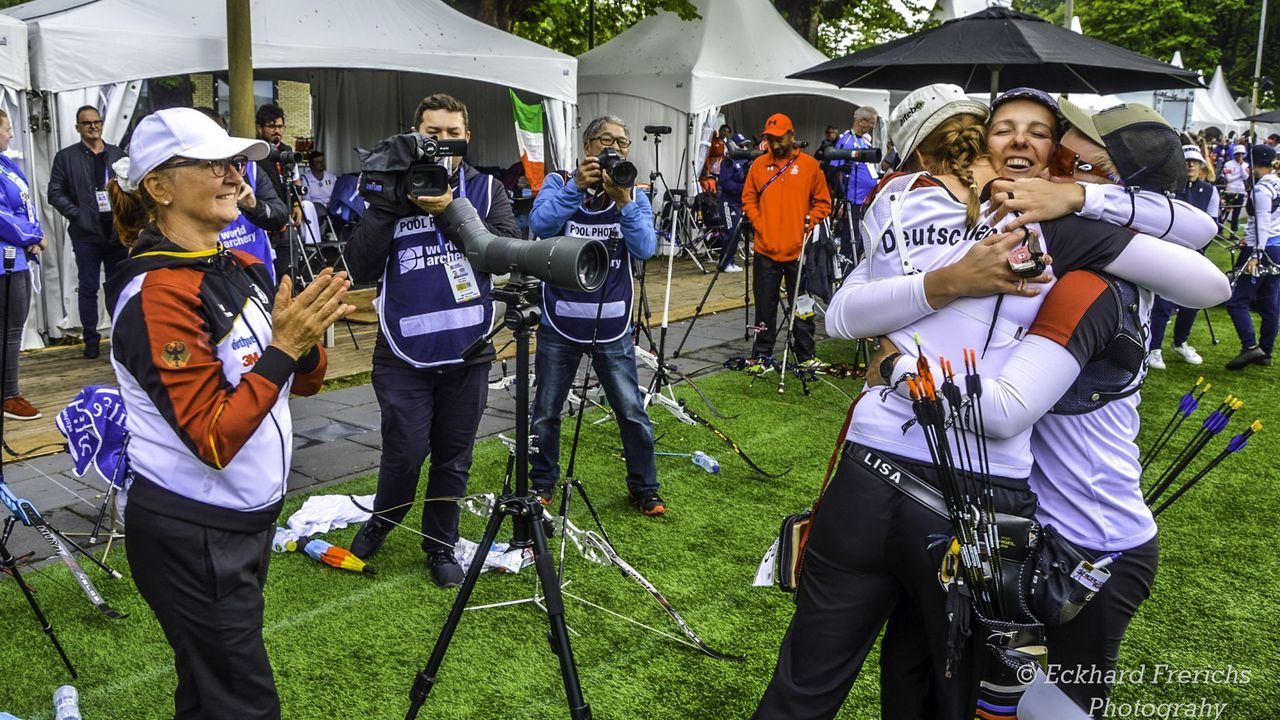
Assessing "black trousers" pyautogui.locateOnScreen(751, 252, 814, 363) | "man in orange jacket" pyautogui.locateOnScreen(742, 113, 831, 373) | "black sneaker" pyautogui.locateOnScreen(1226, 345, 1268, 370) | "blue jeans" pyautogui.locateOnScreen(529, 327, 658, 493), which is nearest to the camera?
"blue jeans" pyautogui.locateOnScreen(529, 327, 658, 493)

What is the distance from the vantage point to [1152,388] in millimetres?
7688

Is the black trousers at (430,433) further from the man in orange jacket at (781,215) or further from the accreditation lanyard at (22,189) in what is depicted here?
the man in orange jacket at (781,215)

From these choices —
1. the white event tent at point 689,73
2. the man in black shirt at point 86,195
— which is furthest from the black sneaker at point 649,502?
the white event tent at point 689,73

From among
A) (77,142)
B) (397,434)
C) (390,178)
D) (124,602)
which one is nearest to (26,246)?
(77,142)

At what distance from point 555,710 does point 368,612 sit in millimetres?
1003

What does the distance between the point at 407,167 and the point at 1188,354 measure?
7989 millimetres

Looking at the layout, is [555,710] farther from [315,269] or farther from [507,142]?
[507,142]

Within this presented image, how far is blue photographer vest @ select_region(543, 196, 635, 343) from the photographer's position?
450 centimetres

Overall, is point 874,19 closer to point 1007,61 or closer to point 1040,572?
point 1007,61

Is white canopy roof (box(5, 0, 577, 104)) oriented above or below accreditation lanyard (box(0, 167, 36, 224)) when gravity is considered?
above

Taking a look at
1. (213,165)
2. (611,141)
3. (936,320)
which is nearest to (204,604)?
(213,165)

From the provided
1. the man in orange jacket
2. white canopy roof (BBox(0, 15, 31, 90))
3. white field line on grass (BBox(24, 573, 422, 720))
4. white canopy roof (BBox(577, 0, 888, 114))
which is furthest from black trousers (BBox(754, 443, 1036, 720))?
white canopy roof (BBox(577, 0, 888, 114))

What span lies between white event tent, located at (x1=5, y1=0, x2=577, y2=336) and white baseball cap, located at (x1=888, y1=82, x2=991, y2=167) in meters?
7.56

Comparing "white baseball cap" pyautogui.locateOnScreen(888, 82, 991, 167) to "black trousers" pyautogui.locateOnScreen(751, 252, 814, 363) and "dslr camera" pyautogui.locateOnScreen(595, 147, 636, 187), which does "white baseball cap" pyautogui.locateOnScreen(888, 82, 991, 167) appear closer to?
"dslr camera" pyautogui.locateOnScreen(595, 147, 636, 187)
